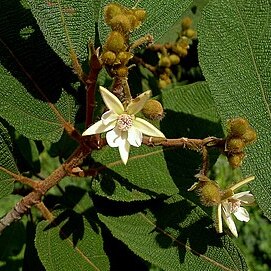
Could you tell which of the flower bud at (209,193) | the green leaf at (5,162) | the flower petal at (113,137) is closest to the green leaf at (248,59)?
the flower bud at (209,193)

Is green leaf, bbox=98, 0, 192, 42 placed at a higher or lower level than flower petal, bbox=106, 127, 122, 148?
higher

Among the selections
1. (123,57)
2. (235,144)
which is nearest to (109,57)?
(123,57)

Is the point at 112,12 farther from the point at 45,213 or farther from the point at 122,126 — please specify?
the point at 45,213

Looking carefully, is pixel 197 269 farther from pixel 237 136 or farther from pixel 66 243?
pixel 237 136

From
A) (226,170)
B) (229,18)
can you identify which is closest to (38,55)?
(229,18)

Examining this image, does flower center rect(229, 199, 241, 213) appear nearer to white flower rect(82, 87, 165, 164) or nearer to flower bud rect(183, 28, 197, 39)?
white flower rect(82, 87, 165, 164)

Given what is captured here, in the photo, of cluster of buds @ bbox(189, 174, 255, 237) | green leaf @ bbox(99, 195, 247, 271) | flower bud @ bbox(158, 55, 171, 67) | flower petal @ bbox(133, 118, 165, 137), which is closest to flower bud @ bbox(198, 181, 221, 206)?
cluster of buds @ bbox(189, 174, 255, 237)
